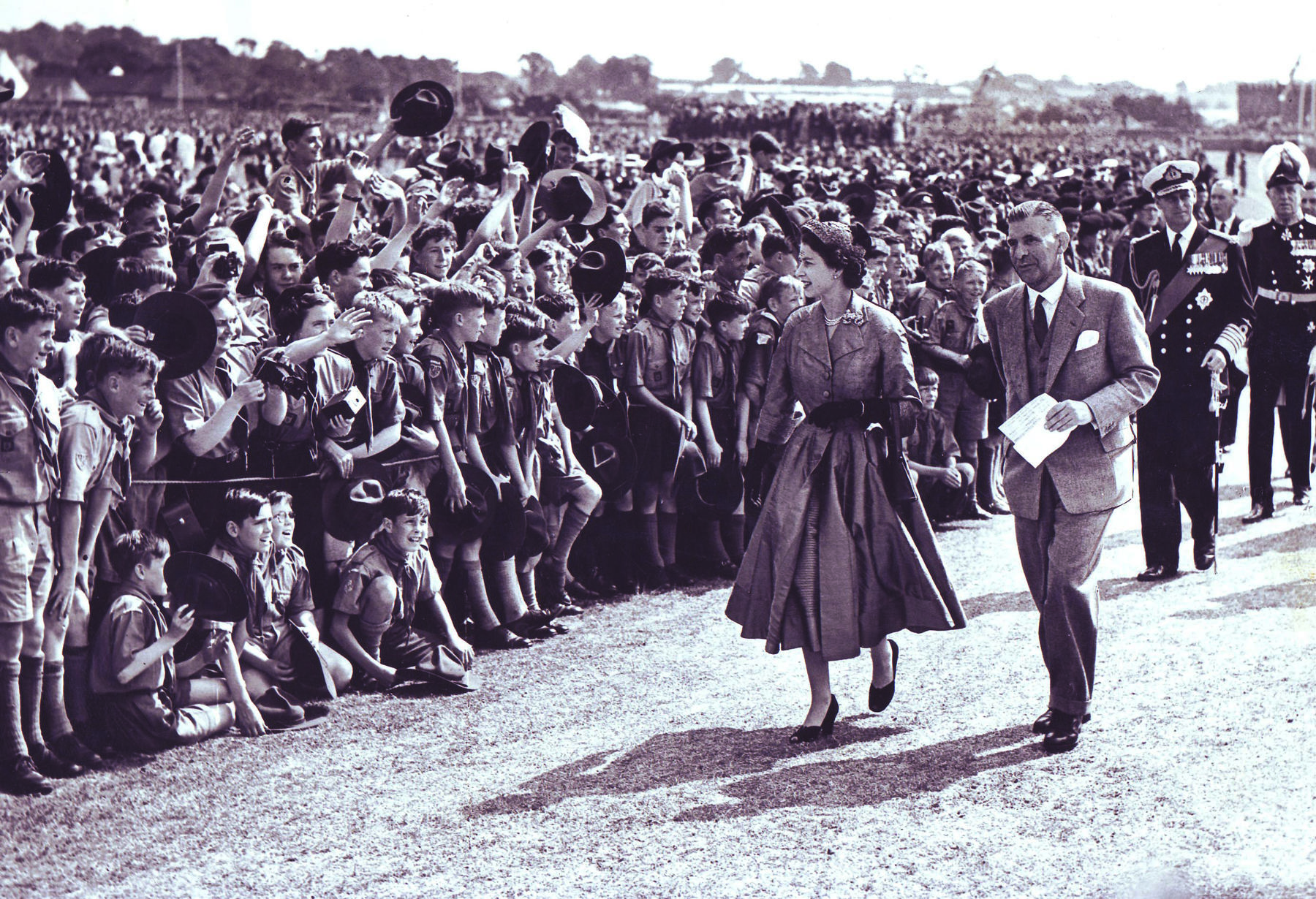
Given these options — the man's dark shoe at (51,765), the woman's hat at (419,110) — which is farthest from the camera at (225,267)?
the man's dark shoe at (51,765)

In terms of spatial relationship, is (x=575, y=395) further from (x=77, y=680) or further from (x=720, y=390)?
(x=77, y=680)

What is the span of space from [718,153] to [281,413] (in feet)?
25.8

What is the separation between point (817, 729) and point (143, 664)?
7.95 feet

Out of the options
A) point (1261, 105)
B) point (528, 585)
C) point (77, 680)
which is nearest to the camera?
point (77, 680)

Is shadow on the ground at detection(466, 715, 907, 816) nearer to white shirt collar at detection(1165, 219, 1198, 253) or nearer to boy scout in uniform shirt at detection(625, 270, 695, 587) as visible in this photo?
boy scout in uniform shirt at detection(625, 270, 695, 587)

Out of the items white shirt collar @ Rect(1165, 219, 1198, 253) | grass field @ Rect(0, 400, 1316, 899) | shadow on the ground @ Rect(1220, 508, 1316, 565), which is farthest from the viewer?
shadow on the ground @ Rect(1220, 508, 1316, 565)

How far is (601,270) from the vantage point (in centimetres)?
798

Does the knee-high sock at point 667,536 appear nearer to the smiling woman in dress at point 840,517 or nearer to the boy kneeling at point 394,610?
the boy kneeling at point 394,610

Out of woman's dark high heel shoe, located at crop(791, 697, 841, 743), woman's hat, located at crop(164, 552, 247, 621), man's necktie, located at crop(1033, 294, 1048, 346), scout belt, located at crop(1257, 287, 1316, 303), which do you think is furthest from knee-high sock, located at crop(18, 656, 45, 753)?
scout belt, located at crop(1257, 287, 1316, 303)

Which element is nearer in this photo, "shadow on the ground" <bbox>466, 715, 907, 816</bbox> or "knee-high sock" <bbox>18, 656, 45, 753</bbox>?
"shadow on the ground" <bbox>466, 715, 907, 816</bbox>

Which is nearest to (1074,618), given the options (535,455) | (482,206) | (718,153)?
(535,455)

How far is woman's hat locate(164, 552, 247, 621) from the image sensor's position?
5652 millimetres

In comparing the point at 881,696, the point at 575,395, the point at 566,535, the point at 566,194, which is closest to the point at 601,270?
the point at 575,395

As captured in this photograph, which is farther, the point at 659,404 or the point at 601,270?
the point at 659,404
